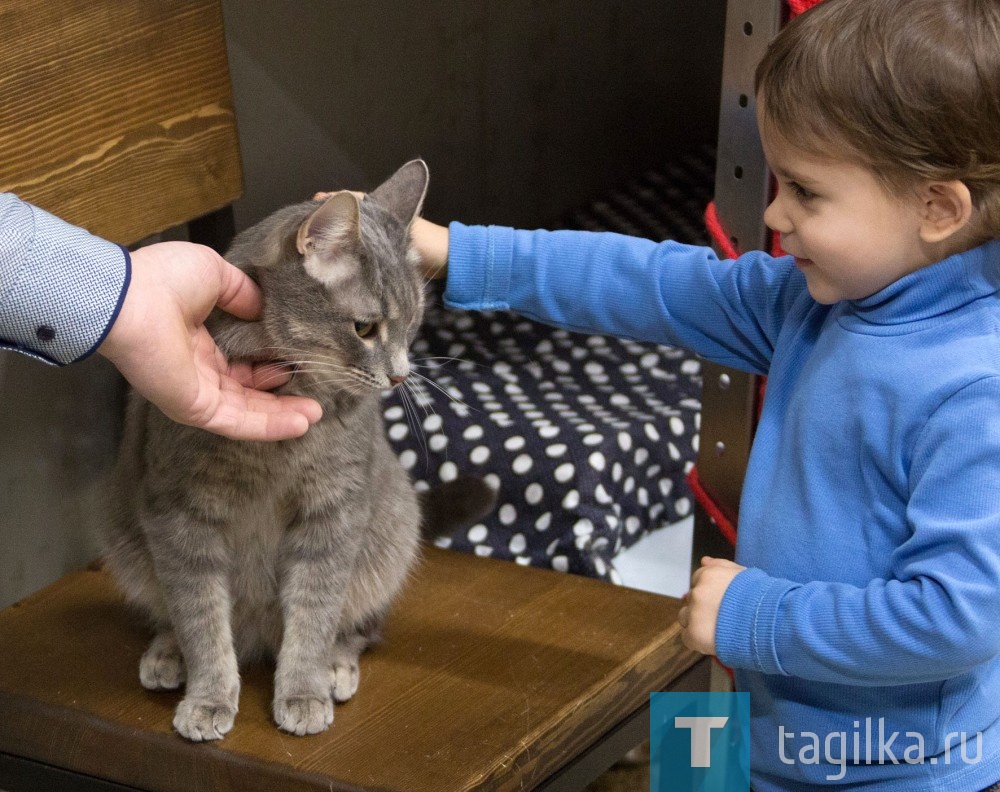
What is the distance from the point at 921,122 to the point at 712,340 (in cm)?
39

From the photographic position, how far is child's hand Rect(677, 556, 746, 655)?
1040mm

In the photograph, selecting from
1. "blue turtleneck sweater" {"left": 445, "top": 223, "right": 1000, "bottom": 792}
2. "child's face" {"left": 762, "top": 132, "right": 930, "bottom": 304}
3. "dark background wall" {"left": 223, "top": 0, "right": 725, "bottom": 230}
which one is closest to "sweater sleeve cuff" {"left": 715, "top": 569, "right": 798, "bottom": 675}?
"blue turtleneck sweater" {"left": 445, "top": 223, "right": 1000, "bottom": 792}

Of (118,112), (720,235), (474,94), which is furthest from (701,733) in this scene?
(474,94)

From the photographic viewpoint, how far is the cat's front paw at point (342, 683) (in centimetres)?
138

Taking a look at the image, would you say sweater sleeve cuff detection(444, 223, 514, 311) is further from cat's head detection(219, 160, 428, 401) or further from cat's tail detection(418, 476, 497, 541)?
cat's tail detection(418, 476, 497, 541)

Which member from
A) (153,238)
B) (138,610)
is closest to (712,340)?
(138,610)

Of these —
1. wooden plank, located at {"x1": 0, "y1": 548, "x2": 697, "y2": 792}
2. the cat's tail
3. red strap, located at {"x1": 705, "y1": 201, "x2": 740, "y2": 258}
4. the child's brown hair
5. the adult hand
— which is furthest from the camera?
the cat's tail

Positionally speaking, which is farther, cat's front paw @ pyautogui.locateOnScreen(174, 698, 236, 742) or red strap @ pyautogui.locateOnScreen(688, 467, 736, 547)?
red strap @ pyautogui.locateOnScreen(688, 467, 736, 547)

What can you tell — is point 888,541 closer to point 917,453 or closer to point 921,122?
point 917,453

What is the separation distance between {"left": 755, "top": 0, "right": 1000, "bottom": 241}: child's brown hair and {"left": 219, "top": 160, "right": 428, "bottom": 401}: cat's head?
1.47ft

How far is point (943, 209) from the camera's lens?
3.22 feet

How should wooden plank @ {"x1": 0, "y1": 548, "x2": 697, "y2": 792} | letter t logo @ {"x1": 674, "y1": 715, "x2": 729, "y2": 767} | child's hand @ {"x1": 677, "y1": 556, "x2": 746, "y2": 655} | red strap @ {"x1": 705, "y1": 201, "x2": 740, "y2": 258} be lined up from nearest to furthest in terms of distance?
child's hand @ {"x1": 677, "y1": 556, "x2": 746, "y2": 655} < wooden plank @ {"x1": 0, "y1": 548, "x2": 697, "y2": 792} < red strap @ {"x1": 705, "y1": 201, "x2": 740, "y2": 258} < letter t logo @ {"x1": 674, "y1": 715, "x2": 729, "y2": 767}

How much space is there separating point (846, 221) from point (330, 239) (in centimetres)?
51

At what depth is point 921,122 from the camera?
938 mm
